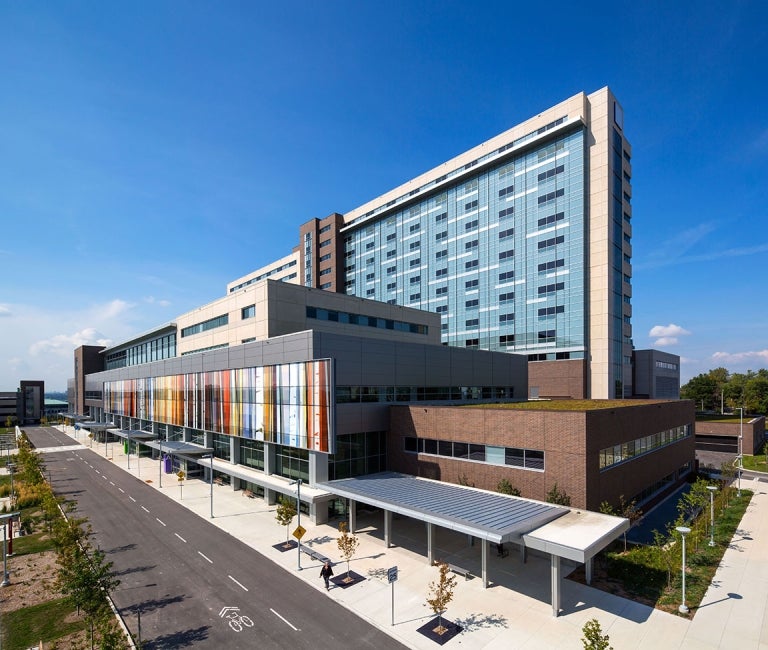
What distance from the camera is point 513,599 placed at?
21.6m

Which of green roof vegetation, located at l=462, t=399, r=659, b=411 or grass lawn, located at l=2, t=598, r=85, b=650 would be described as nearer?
grass lawn, located at l=2, t=598, r=85, b=650

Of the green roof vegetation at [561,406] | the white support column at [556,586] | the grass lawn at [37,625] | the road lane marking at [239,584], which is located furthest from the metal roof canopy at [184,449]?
the white support column at [556,586]

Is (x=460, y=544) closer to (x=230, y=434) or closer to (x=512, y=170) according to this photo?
(x=230, y=434)

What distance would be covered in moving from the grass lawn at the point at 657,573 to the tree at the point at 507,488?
5.80 m

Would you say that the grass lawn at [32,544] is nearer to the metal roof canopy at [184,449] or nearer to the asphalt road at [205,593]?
the asphalt road at [205,593]

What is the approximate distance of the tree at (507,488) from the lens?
2866cm

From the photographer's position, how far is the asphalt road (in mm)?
19016

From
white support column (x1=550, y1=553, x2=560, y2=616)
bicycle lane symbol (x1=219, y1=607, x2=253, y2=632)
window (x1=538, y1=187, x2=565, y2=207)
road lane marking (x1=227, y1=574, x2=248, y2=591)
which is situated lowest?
road lane marking (x1=227, y1=574, x2=248, y2=591)

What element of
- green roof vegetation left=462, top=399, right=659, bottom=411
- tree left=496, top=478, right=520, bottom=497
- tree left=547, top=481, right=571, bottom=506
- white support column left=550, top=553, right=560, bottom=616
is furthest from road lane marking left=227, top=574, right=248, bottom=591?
green roof vegetation left=462, top=399, right=659, bottom=411

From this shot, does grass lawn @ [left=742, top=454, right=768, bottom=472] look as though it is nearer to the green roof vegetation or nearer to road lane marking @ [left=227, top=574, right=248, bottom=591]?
the green roof vegetation

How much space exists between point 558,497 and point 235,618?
1874 cm

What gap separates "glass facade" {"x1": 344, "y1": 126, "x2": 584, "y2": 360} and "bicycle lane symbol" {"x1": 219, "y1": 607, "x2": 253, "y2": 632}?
5563 cm

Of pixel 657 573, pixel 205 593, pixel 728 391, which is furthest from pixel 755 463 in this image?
pixel 728 391

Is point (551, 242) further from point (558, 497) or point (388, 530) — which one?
point (388, 530)
